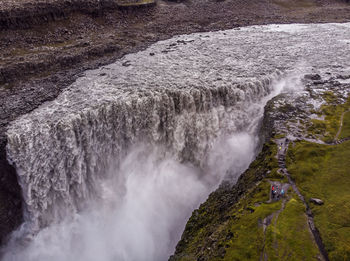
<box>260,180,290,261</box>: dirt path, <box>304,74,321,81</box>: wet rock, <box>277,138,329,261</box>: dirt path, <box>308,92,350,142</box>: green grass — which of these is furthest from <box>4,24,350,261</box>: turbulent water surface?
<box>260,180,290,261</box>: dirt path

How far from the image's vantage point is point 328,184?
77.9ft

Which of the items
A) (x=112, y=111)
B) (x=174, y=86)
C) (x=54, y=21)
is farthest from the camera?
(x=54, y=21)

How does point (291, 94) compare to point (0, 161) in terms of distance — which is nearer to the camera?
point (0, 161)

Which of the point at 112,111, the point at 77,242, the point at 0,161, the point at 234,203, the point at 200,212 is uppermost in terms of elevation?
the point at 112,111

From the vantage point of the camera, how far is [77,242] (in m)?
28.3

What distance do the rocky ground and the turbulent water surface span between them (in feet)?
6.66

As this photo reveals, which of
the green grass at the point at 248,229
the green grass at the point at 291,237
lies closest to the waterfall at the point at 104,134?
the green grass at the point at 248,229

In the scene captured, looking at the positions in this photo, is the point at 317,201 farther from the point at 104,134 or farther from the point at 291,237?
the point at 104,134

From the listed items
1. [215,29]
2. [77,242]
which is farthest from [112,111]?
[215,29]

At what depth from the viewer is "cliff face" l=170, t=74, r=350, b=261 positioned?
62.0 feet

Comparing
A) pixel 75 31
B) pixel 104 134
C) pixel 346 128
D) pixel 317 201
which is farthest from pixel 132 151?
pixel 75 31

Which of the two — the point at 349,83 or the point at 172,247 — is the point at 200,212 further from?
the point at 349,83

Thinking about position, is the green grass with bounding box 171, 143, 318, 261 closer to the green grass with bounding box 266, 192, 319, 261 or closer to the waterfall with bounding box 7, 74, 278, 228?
the green grass with bounding box 266, 192, 319, 261

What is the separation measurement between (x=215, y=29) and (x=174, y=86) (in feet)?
122
